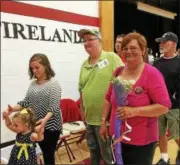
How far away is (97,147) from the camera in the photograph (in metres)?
2.52

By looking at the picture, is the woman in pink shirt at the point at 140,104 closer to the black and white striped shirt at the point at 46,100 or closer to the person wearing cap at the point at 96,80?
the person wearing cap at the point at 96,80

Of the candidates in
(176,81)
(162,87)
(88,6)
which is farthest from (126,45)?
(88,6)

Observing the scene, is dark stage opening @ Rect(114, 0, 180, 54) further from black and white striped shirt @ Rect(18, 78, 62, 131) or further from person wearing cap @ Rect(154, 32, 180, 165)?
black and white striped shirt @ Rect(18, 78, 62, 131)

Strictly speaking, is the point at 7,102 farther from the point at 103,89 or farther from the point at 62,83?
the point at 103,89

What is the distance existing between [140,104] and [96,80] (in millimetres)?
694

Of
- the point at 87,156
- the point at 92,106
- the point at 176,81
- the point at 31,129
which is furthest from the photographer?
the point at 87,156

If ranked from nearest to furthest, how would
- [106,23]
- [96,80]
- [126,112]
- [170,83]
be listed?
[126,112] → [96,80] → [170,83] → [106,23]

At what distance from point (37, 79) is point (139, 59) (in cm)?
101

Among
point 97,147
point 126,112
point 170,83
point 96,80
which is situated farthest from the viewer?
point 170,83

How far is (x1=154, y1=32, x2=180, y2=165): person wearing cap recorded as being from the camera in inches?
118

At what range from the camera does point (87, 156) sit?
3.75 metres

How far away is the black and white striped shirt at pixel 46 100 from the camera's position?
2342mm

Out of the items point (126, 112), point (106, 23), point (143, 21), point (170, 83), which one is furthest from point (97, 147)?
point (143, 21)

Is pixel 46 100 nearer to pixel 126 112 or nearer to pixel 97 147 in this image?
pixel 97 147
